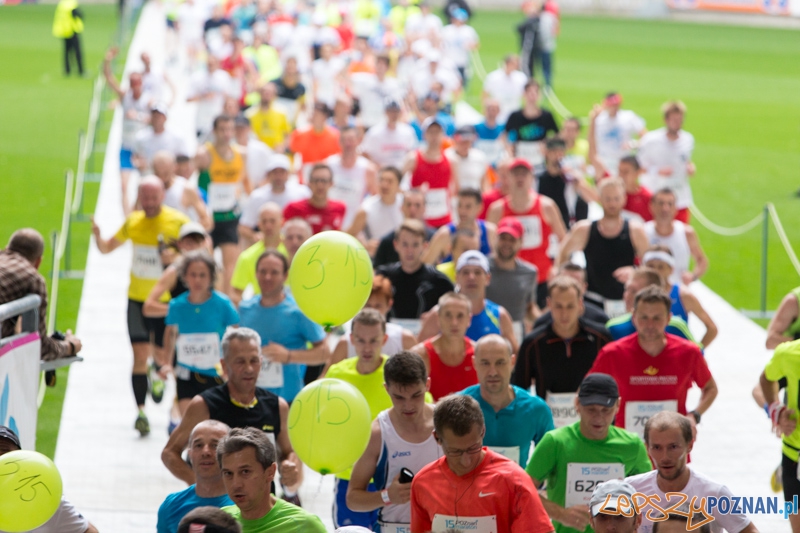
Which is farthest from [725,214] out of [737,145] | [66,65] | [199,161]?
[66,65]

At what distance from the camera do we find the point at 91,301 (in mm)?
14359

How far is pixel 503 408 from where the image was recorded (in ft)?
21.5

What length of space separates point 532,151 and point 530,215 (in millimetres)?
5366

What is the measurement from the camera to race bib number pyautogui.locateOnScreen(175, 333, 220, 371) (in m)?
8.70

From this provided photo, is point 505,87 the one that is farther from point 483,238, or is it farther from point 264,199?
point 483,238

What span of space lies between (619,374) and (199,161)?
7700mm

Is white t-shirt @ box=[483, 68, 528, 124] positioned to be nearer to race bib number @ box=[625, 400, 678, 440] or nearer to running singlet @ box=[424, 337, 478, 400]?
running singlet @ box=[424, 337, 478, 400]

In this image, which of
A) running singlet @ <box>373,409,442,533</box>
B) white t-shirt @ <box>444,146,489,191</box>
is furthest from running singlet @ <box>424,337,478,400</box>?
white t-shirt @ <box>444,146,489,191</box>

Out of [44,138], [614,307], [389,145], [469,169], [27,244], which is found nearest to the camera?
[27,244]

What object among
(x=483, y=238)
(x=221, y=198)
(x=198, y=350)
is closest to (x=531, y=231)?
(x=483, y=238)

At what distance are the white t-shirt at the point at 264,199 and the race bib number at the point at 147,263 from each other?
1.83 meters

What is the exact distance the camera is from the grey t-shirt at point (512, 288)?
9.52 meters

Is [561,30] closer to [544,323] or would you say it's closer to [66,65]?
[66,65]

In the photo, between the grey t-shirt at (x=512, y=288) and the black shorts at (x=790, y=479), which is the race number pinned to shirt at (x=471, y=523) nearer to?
the black shorts at (x=790, y=479)
